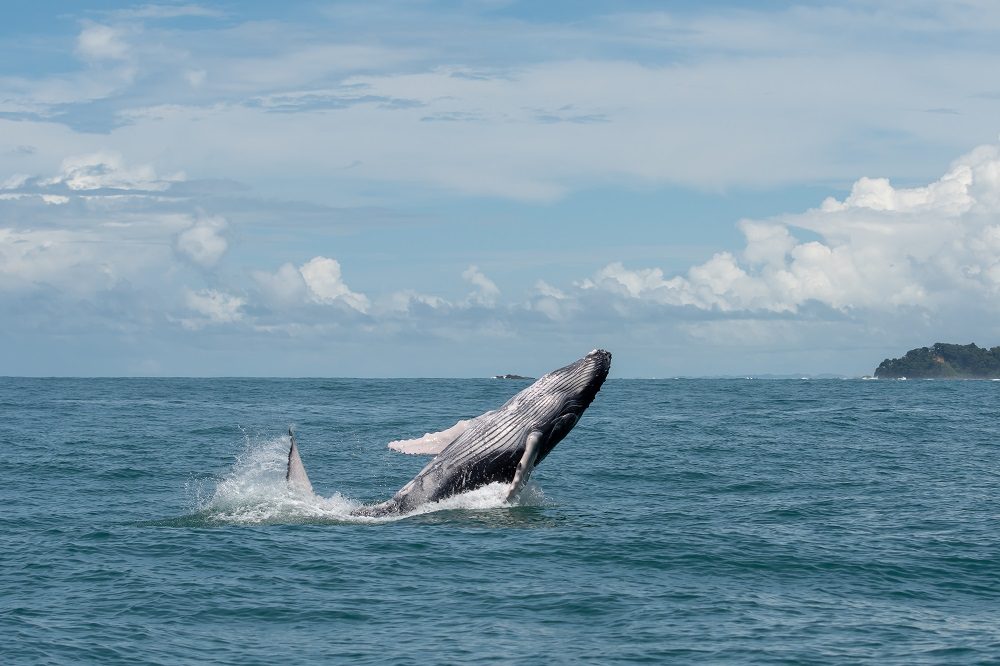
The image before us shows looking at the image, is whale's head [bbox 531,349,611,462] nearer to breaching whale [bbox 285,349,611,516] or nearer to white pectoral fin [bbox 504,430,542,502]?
breaching whale [bbox 285,349,611,516]

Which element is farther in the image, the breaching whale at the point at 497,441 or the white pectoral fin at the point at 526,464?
the breaching whale at the point at 497,441

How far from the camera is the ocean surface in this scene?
1523cm

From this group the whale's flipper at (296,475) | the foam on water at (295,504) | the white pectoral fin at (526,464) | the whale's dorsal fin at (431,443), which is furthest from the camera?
the whale's dorsal fin at (431,443)

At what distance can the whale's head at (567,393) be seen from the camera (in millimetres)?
23828

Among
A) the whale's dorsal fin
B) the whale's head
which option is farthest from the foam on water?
the whale's head

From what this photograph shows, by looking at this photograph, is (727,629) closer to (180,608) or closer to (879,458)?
(180,608)

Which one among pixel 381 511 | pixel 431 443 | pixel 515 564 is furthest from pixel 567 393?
pixel 515 564

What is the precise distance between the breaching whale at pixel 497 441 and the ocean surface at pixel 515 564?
0.57 meters

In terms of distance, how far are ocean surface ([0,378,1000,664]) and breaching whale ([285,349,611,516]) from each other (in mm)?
567

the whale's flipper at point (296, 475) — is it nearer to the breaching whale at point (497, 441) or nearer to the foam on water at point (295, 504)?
the breaching whale at point (497, 441)

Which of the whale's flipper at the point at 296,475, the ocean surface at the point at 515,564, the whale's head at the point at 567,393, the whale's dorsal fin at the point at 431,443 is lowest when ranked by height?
the ocean surface at the point at 515,564

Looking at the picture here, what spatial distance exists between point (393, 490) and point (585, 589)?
44.6 feet

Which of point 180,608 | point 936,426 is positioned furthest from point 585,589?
point 936,426

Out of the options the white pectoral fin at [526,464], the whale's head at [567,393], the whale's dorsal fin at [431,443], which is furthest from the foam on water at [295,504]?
the whale's head at [567,393]
